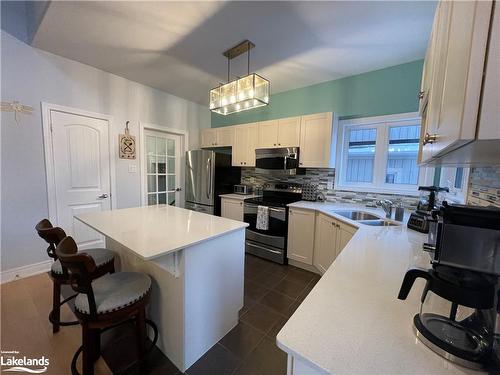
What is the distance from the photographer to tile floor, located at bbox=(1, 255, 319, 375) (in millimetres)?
1376

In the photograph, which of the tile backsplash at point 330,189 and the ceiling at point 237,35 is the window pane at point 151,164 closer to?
the ceiling at point 237,35

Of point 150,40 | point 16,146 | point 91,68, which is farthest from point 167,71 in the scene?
point 16,146

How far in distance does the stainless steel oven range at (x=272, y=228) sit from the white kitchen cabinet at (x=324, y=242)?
444 mm

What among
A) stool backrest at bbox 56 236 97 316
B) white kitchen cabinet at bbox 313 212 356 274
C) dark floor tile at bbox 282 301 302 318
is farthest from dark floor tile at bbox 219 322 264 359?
white kitchen cabinet at bbox 313 212 356 274

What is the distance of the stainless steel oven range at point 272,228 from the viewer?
113 inches

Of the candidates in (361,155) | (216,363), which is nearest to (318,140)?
(361,155)

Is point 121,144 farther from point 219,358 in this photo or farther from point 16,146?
point 219,358

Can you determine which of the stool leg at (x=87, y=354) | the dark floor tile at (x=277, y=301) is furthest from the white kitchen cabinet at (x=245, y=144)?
the stool leg at (x=87, y=354)

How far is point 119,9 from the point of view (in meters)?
1.69

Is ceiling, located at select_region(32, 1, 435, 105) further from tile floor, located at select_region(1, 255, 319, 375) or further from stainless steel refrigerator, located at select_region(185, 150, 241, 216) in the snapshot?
tile floor, located at select_region(1, 255, 319, 375)

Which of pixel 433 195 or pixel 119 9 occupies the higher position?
pixel 119 9

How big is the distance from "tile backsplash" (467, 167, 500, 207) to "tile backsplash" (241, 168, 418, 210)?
4.16 ft

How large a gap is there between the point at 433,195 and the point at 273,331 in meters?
1.84

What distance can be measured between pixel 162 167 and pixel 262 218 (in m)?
2.15
